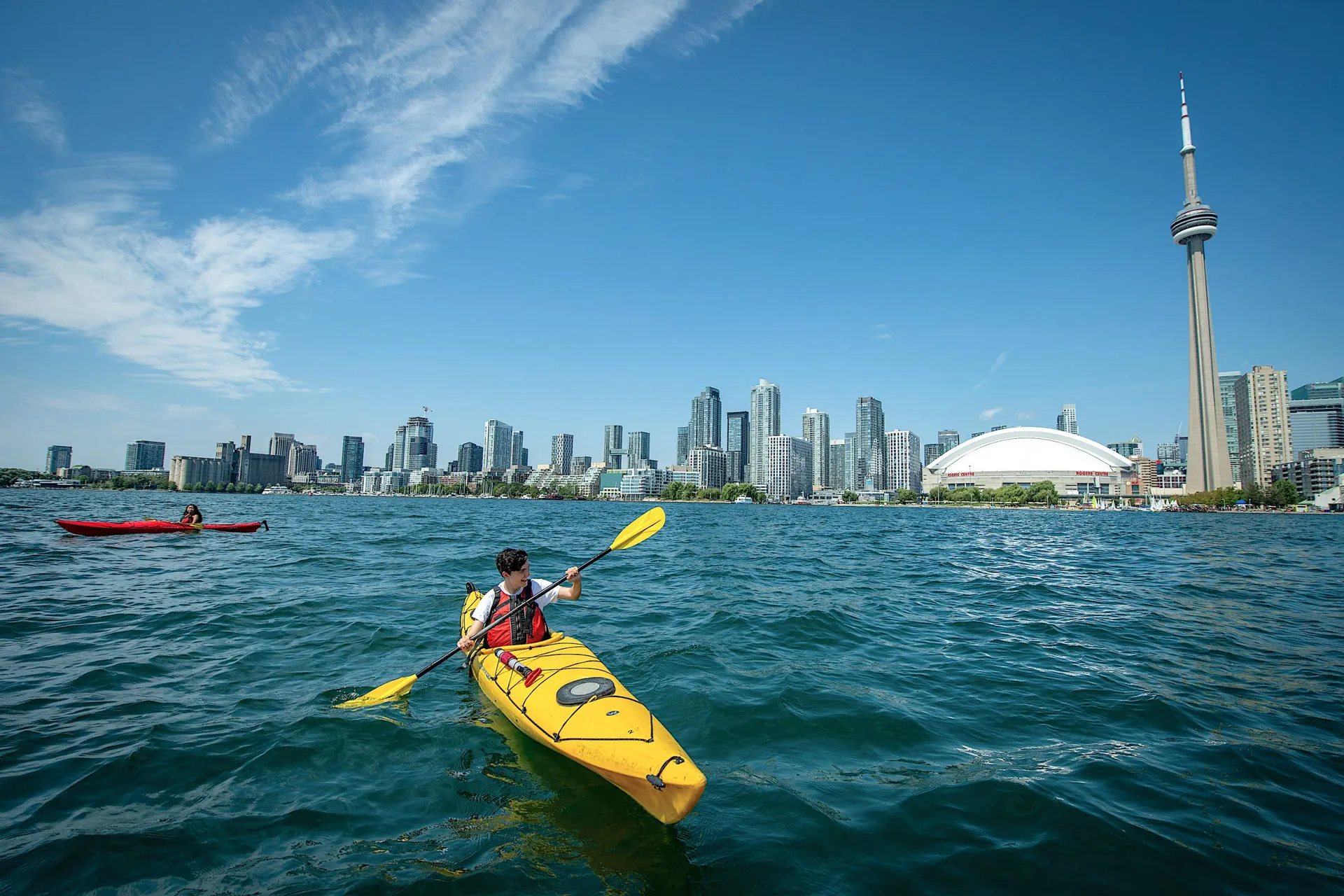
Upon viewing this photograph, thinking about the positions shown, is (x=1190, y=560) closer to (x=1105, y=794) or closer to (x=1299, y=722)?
(x=1299, y=722)

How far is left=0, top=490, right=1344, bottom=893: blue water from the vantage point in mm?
3725

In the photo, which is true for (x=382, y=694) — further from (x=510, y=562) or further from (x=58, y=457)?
(x=58, y=457)

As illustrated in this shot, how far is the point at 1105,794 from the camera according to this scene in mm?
4520

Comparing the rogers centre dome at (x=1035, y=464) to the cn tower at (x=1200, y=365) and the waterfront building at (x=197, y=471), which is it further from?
the waterfront building at (x=197, y=471)

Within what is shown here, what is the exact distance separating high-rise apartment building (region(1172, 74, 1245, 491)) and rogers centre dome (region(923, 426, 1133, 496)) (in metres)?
29.7

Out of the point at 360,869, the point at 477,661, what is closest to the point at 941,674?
the point at 477,661

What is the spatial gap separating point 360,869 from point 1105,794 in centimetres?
537

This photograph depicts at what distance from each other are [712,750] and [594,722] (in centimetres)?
150

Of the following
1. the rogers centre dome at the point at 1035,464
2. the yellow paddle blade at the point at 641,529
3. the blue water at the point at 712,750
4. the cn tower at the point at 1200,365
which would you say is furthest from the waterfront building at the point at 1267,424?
the yellow paddle blade at the point at 641,529

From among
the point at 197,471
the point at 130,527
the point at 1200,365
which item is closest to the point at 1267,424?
the point at 1200,365

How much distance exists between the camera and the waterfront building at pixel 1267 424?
132 meters

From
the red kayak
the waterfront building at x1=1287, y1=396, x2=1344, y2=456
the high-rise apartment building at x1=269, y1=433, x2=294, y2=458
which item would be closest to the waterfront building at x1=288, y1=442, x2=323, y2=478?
the high-rise apartment building at x1=269, y1=433, x2=294, y2=458

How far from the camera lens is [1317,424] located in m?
164

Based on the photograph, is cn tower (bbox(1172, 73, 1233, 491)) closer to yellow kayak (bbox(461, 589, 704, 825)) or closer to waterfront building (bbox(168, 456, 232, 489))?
yellow kayak (bbox(461, 589, 704, 825))
